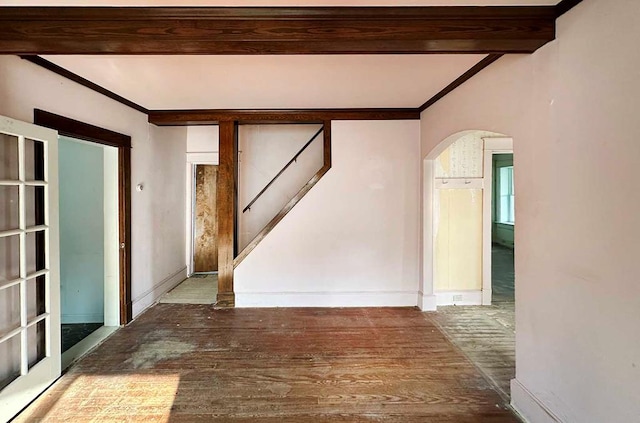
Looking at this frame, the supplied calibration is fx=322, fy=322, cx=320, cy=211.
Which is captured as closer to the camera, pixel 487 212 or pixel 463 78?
pixel 463 78

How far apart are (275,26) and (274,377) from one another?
241 centimetres

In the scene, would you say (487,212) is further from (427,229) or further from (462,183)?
(427,229)

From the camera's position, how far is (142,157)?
386 centimetres

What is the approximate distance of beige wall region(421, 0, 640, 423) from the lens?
1376mm

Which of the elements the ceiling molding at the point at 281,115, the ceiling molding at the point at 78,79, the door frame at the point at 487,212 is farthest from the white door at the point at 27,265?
the door frame at the point at 487,212

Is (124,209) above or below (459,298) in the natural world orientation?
above

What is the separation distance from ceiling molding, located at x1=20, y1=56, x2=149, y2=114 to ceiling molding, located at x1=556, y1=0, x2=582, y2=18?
11.0 ft

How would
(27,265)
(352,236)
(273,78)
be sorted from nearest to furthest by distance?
(27,265) < (273,78) < (352,236)

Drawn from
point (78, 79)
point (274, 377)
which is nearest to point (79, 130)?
point (78, 79)

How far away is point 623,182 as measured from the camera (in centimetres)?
139

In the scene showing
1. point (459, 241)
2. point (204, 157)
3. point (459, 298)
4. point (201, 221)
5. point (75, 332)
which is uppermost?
point (204, 157)

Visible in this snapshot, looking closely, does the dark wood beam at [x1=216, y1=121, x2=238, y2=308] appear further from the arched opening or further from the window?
the window

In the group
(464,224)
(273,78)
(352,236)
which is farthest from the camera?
(464,224)

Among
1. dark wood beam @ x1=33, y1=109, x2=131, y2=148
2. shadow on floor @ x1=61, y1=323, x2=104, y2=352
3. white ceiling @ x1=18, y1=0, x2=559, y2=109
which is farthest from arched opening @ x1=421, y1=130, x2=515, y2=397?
shadow on floor @ x1=61, y1=323, x2=104, y2=352
